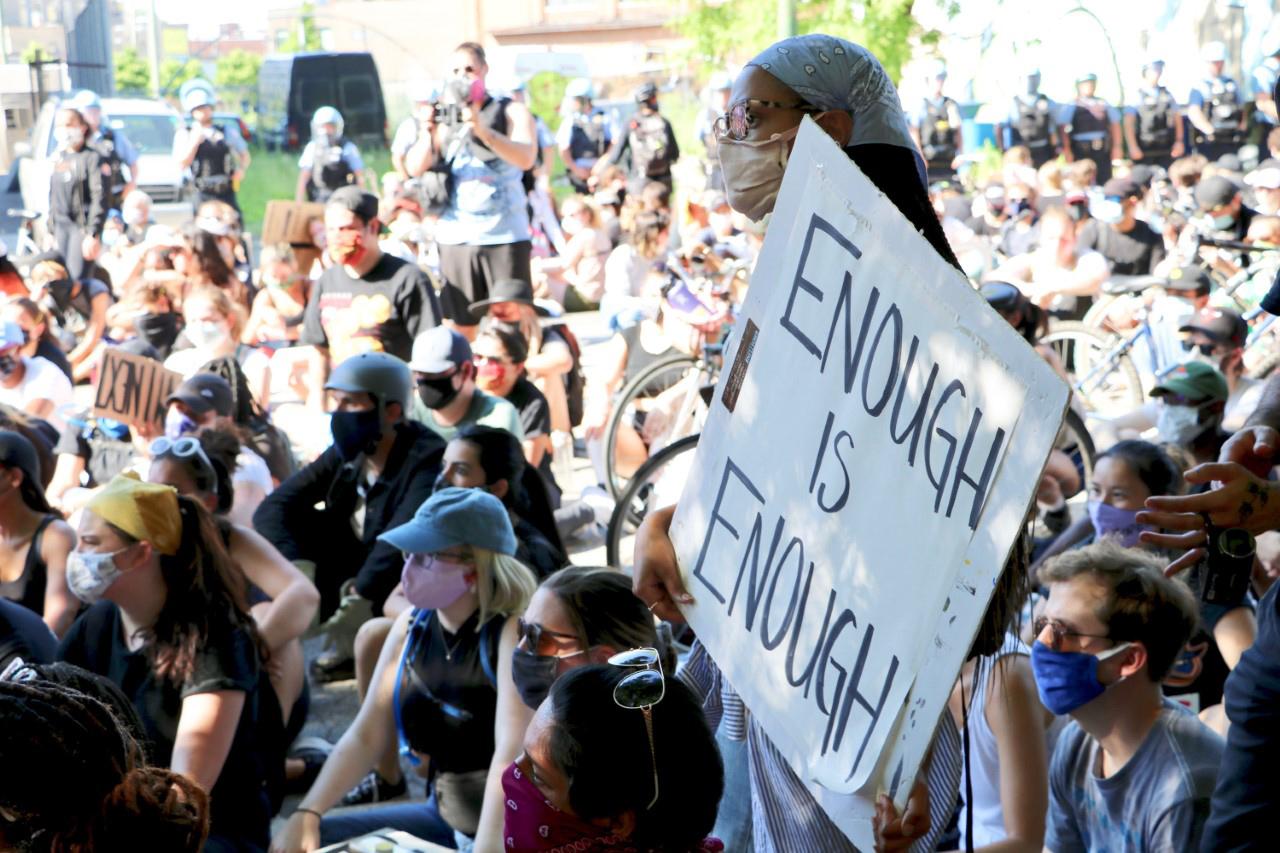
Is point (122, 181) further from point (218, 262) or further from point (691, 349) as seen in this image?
point (691, 349)

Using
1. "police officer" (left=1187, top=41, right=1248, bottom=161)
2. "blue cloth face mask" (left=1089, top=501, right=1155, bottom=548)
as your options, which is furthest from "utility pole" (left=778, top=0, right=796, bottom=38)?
"police officer" (left=1187, top=41, right=1248, bottom=161)

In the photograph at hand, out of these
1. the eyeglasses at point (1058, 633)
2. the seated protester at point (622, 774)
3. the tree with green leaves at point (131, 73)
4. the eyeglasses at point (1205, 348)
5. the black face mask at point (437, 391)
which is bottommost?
the tree with green leaves at point (131, 73)

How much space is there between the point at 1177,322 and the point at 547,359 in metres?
3.44

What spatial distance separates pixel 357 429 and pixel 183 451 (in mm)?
856

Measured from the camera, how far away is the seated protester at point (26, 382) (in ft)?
24.3

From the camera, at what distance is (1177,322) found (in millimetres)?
8344

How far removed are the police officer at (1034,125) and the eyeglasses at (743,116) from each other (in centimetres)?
2035

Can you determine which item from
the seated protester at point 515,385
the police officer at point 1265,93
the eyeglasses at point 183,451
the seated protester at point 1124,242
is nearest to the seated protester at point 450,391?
the seated protester at point 515,385

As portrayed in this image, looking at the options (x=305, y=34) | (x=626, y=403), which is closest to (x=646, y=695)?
(x=626, y=403)

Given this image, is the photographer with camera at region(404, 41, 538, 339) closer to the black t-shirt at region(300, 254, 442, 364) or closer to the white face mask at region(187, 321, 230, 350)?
the black t-shirt at region(300, 254, 442, 364)

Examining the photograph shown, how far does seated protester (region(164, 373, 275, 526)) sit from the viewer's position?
5.88 metres

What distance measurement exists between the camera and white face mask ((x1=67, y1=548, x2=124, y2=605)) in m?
2.73

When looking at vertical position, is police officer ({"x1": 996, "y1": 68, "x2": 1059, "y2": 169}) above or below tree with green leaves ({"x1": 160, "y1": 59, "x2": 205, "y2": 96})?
above

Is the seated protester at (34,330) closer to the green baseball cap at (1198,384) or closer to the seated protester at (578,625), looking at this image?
the seated protester at (578,625)
